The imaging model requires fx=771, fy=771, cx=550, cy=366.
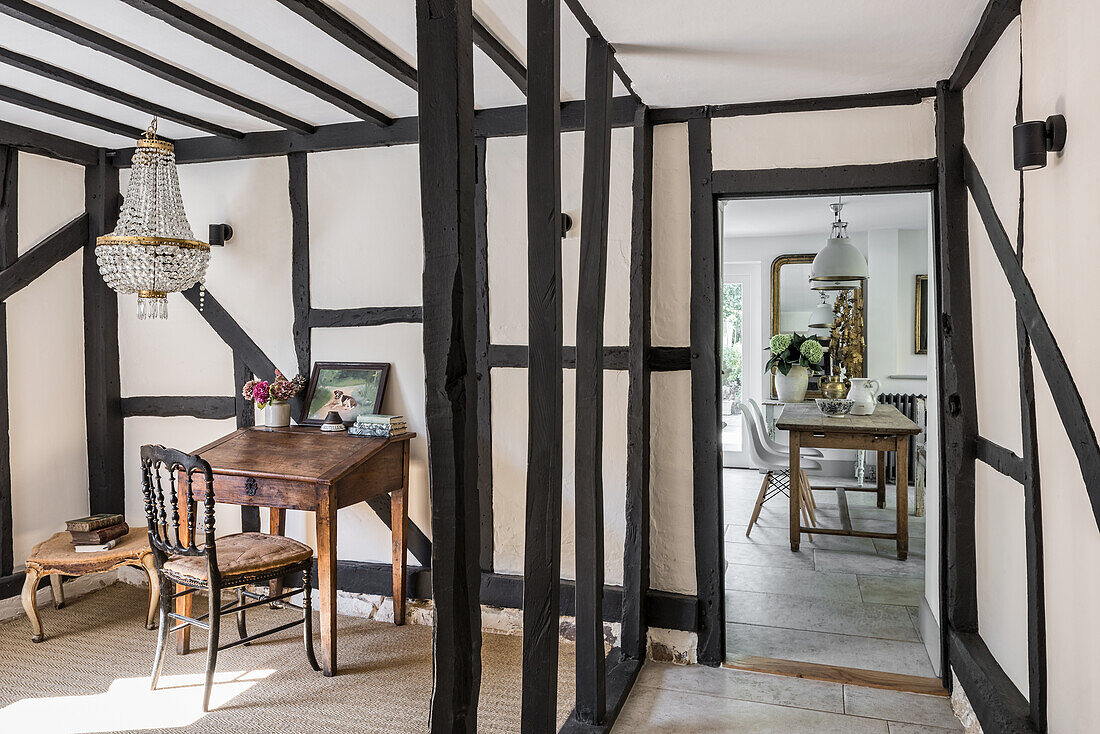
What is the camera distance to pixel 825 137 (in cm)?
318

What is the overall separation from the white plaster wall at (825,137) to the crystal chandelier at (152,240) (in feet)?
7.76

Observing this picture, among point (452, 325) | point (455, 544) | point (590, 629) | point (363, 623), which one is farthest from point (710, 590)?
point (452, 325)

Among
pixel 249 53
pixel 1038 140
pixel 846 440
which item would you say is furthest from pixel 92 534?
pixel 846 440

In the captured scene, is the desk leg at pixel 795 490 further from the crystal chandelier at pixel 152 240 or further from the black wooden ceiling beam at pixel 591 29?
the crystal chandelier at pixel 152 240

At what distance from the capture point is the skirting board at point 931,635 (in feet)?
10.3

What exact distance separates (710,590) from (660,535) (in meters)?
0.31

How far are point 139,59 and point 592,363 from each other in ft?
6.43

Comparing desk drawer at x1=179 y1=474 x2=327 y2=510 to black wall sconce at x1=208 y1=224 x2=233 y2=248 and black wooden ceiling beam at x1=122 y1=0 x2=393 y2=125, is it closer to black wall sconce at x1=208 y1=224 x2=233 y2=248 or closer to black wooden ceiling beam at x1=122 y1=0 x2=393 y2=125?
black wall sconce at x1=208 y1=224 x2=233 y2=248

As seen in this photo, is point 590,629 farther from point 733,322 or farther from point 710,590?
point 733,322

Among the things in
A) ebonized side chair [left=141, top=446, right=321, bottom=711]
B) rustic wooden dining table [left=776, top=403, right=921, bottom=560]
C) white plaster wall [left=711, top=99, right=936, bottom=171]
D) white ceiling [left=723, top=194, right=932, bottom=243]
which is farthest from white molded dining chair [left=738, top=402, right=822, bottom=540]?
ebonized side chair [left=141, top=446, right=321, bottom=711]

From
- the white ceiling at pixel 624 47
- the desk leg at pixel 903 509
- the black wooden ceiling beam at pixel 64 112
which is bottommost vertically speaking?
the desk leg at pixel 903 509

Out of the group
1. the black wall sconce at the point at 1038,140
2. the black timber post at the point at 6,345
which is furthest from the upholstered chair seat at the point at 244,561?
the black wall sconce at the point at 1038,140

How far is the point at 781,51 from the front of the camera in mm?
2668

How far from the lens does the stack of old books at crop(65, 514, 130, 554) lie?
3502 mm
